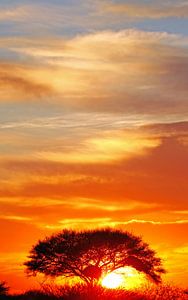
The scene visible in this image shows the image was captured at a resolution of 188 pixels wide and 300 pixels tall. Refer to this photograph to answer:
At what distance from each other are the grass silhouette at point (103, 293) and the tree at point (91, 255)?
123ft

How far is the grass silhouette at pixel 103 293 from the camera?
3975 centimetres

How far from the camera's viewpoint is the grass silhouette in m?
39.8

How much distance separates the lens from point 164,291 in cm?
4359

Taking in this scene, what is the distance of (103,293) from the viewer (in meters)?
40.1

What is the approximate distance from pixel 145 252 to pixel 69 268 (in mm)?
8986

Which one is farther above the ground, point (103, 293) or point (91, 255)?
point (91, 255)

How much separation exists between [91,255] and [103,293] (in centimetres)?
4293

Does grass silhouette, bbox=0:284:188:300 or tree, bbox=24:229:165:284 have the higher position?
tree, bbox=24:229:165:284

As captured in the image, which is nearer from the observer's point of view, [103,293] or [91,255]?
[103,293]

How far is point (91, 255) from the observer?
82812 mm

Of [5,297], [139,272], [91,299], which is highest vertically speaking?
[139,272]

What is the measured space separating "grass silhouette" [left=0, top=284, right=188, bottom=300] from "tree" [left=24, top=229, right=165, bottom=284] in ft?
123

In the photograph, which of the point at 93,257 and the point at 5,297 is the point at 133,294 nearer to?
the point at 5,297

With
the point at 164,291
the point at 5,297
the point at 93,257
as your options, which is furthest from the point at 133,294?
the point at 93,257
